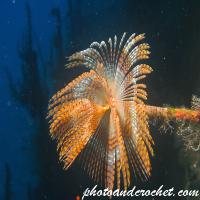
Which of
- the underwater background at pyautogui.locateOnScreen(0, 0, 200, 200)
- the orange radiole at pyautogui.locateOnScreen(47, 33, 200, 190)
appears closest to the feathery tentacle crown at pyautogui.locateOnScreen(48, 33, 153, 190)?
the orange radiole at pyautogui.locateOnScreen(47, 33, 200, 190)

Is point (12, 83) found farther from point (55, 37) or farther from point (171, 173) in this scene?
point (171, 173)

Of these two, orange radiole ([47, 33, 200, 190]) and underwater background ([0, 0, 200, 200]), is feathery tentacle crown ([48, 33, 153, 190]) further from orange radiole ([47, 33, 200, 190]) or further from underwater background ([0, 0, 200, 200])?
underwater background ([0, 0, 200, 200])

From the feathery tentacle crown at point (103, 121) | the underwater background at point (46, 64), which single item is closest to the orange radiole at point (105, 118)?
the feathery tentacle crown at point (103, 121)

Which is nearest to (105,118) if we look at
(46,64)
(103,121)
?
(103,121)

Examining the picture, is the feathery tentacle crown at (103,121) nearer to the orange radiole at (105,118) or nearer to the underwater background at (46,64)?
the orange radiole at (105,118)

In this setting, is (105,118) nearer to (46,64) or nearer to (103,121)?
(103,121)

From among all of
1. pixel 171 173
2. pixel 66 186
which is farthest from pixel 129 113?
pixel 171 173

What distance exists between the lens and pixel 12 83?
2.34m

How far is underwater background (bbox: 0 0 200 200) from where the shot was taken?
2.32 metres

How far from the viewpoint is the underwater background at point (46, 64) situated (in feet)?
7.62

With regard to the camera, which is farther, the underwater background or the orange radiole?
the underwater background

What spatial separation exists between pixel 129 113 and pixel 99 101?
1.33 feet

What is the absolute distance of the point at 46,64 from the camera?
2.50m

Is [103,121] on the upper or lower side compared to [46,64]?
lower
